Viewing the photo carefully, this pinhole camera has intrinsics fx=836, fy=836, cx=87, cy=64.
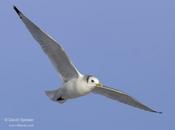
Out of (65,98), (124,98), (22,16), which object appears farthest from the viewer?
(124,98)

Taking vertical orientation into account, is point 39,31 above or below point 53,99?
above

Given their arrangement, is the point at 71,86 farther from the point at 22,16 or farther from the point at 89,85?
the point at 22,16

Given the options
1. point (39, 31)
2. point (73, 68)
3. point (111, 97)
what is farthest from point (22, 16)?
point (111, 97)

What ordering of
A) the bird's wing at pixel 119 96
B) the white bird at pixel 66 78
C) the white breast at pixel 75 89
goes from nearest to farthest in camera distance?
the white bird at pixel 66 78
the white breast at pixel 75 89
the bird's wing at pixel 119 96

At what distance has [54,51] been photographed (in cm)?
2753

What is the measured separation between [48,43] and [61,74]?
5.37 feet

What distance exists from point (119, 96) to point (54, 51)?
373cm

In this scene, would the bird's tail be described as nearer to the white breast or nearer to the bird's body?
the bird's body

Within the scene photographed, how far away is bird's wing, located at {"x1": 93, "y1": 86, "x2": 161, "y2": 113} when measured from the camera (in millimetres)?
29750

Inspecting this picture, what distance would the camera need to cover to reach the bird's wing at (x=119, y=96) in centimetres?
2975

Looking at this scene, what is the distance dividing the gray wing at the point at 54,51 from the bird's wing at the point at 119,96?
174 centimetres

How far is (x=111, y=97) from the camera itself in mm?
30125

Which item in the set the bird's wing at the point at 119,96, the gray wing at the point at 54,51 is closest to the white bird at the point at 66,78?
the gray wing at the point at 54,51

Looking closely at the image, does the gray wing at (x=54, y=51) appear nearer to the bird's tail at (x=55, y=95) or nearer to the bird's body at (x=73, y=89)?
the bird's body at (x=73, y=89)
